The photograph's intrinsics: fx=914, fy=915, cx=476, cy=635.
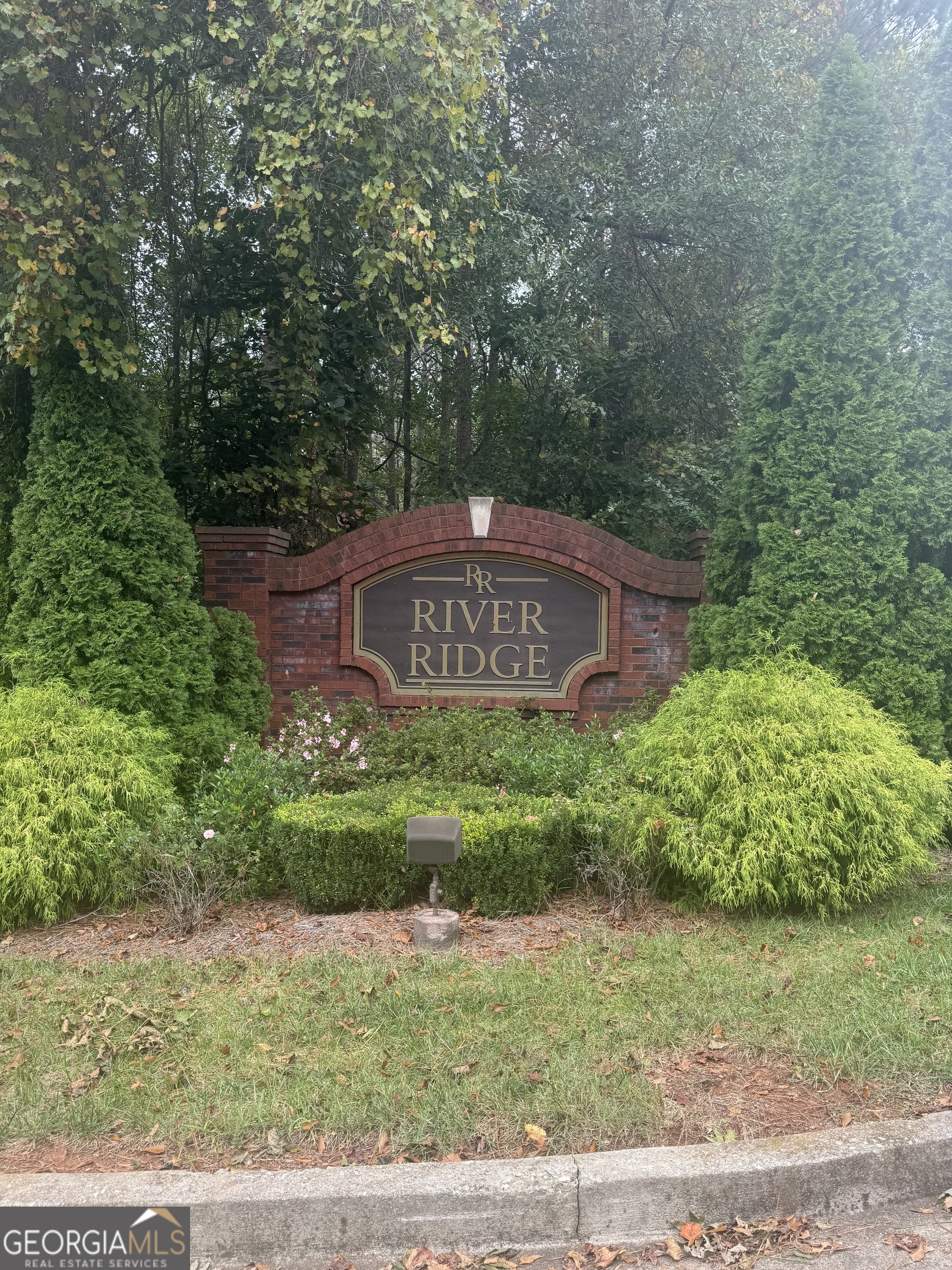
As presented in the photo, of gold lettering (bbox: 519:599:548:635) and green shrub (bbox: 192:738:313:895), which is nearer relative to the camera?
green shrub (bbox: 192:738:313:895)

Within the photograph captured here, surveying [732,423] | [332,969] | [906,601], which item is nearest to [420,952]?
[332,969]

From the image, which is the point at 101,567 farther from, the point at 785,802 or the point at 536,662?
the point at 785,802

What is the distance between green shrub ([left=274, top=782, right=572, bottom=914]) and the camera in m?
4.50

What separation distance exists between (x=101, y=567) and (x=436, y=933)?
337cm

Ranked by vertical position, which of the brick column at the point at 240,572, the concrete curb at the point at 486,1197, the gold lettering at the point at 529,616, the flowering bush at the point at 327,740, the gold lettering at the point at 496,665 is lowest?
the concrete curb at the point at 486,1197

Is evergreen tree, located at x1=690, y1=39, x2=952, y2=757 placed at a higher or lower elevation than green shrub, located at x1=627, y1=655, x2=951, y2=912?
higher

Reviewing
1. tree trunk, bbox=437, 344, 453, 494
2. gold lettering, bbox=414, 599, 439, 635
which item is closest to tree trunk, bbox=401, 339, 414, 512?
tree trunk, bbox=437, 344, 453, 494

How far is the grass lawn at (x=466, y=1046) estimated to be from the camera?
2754mm

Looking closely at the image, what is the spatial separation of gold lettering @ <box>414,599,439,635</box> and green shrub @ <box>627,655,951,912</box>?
9.16ft

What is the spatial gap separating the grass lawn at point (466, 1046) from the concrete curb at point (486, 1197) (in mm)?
178

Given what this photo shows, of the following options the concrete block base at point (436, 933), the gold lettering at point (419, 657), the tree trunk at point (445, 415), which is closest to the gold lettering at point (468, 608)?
the gold lettering at point (419, 657)

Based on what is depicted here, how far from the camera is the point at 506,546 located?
24.4ft

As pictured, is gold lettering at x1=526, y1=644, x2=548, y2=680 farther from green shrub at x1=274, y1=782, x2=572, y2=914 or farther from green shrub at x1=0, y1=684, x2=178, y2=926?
green shrub at x1=0, y1=684, x2=178, y2=926

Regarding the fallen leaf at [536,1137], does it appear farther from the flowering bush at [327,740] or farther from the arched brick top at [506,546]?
the arched brick top at [506,546]
